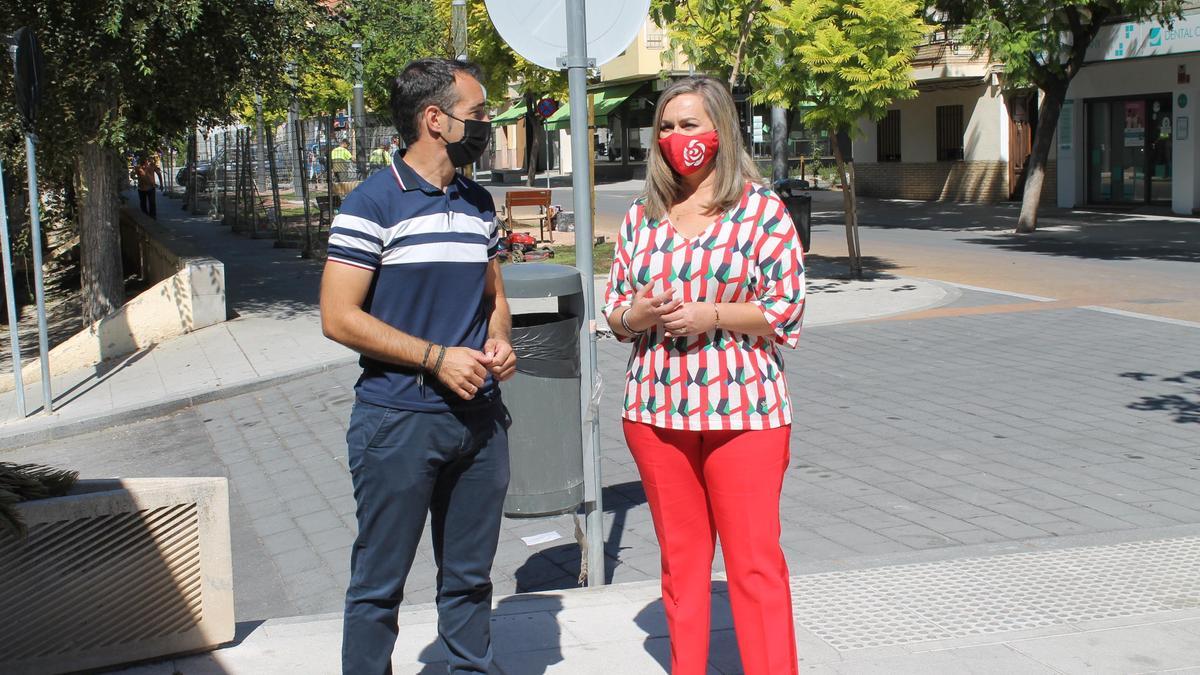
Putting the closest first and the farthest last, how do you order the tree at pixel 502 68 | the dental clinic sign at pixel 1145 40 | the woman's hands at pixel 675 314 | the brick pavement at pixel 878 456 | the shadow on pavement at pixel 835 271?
1. the woman's hands at pixel 675 314
2. the brick pavement at pixel 878 456
3. the shadow on pavement at pixel 835 271
4. the dental clinic sign at pixel 1145 40
5. the tree at pixel 502 68

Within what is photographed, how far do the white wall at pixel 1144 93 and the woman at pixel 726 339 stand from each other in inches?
942

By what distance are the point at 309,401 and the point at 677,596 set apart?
6455 millimetres

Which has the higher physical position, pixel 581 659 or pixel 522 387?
pixel 522 387

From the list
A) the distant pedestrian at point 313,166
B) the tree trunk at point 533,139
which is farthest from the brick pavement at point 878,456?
the tree trunk at point 533,139

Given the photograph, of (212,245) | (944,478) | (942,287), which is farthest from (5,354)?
(944,478)

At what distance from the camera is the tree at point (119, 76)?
12.7m

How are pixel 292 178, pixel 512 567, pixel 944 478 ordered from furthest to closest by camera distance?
1. pixel 292 178
2. pixel 944 478
3. pixel 512 567

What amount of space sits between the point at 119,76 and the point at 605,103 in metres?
38.2

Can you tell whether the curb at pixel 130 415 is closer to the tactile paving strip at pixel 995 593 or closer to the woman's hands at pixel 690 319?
the tactile paving strip at pixel 995 593

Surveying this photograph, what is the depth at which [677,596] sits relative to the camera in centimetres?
365

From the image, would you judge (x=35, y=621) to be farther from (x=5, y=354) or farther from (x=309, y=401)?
(x=5, y=354)

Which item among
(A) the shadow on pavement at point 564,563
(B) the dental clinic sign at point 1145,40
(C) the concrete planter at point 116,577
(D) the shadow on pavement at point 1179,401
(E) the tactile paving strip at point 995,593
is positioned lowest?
(A) the shadow on pavement at point 564,563

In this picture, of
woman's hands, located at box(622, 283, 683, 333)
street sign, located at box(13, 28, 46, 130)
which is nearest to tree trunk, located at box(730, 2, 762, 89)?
street sign, located at box(13, 28, 46, 130)

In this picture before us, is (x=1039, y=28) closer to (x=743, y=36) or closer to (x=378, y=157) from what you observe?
(x=743, y=36)
